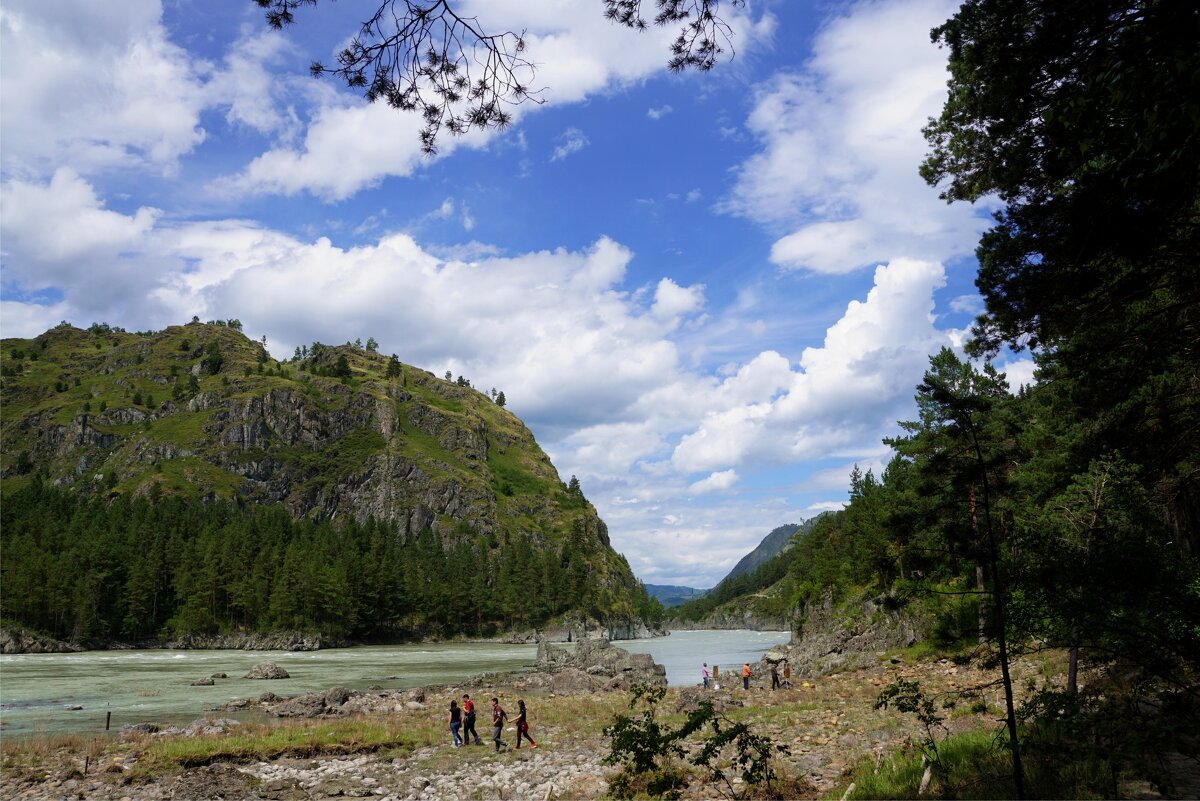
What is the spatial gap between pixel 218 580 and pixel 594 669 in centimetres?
8302

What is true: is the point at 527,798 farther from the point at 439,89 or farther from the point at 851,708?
the point at 439,89

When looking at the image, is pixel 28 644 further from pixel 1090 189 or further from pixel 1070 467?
pixel 1090 189

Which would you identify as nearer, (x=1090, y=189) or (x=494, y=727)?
(x=1090, y=189)

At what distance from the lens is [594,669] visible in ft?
188

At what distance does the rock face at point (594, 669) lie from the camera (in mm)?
46750

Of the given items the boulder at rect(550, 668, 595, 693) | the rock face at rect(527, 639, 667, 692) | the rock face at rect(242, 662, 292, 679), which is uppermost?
the rock face at rect(242, 662, 292, 679)

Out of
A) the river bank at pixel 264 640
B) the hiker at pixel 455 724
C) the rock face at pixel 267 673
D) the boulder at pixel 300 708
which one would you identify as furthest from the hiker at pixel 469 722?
the river bank at pixel 264 640

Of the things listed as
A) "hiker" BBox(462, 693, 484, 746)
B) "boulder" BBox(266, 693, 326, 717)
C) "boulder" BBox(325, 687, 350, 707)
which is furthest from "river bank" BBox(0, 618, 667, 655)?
"hiker" BBox(462, 693, 484, 746)

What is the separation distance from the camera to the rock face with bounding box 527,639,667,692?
4675 cm

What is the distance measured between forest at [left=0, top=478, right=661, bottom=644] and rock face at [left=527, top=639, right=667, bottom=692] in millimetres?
57277

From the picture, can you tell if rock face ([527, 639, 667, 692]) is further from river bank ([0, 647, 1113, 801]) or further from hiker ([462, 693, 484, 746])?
hiker ([462, 693, 484, 746])

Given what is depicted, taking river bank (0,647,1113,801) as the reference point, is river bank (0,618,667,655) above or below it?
below

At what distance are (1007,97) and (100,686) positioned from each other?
58016 millimetres

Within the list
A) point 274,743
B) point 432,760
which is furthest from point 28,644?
point 432,760
